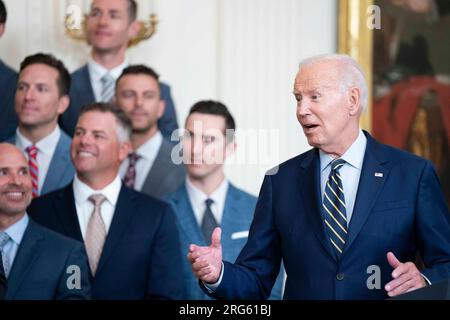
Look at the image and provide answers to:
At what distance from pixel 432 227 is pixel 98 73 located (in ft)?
8.18

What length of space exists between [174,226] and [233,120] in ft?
2.21

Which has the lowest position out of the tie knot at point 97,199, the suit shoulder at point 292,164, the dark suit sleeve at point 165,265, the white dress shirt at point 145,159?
the dark suit sleeve at point 165,265

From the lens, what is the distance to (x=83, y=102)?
4.73 metres

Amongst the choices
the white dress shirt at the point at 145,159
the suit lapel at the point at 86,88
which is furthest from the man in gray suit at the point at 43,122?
the white dress shirt at the point at 145,159

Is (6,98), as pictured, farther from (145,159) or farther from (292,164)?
(292,164)

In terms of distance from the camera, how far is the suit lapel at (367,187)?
283cm

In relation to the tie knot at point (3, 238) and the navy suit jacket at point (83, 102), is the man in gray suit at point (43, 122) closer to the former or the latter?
the navy suit jacket at point (83, 102)

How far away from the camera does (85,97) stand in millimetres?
4762

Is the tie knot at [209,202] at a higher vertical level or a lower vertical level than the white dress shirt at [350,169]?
lower

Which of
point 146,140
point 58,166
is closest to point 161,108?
point 146,140

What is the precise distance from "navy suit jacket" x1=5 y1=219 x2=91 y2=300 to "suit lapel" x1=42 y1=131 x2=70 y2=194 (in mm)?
611

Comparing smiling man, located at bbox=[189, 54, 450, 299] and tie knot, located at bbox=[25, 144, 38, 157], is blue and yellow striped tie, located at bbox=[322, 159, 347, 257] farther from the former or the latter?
tie knot, located at bbox=[25, 144, 38, 157]

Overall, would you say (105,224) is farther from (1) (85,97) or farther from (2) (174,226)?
(1) (85,97)
